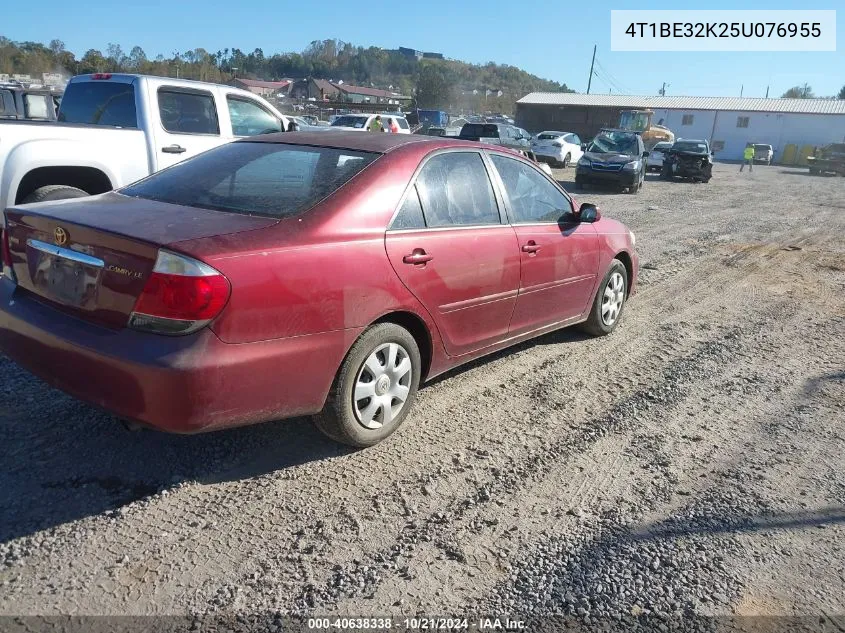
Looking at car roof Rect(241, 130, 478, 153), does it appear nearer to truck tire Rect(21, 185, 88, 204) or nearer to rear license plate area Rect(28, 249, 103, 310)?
rear license plate area Rect(28, 249, 103, 310)

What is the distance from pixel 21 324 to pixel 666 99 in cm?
7217

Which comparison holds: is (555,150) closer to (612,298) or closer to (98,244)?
(612,298)

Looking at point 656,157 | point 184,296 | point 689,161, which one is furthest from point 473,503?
point 656,157

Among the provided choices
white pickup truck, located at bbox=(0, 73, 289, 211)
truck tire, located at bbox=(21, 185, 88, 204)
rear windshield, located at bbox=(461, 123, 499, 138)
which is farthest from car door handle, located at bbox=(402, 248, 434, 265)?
rear windshield, located at bbox=(461, 123, 499, 138)

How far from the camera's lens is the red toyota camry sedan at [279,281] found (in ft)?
9.10

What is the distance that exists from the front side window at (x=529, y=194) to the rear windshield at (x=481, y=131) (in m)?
19.4

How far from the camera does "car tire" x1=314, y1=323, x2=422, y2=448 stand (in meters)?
3.31

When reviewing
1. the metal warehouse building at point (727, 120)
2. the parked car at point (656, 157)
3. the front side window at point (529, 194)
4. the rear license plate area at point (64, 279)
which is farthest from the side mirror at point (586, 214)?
the metal warehouse building at point (727, 120)

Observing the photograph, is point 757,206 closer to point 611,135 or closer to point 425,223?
point 611,135

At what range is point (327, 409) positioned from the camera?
3.32 metres

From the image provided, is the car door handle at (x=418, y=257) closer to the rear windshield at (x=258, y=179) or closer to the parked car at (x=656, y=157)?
the rear windshield at (x=258, y=179)

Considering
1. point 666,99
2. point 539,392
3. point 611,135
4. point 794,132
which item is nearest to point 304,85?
point 666,99

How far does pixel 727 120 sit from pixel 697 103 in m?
5.06

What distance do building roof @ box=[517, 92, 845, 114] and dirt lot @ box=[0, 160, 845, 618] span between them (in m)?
55.6
